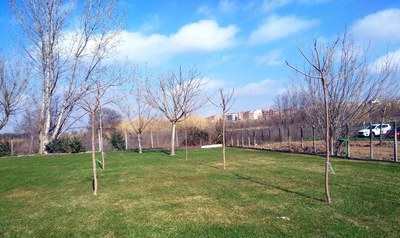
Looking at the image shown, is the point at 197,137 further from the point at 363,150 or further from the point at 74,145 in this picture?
the point at 363,150

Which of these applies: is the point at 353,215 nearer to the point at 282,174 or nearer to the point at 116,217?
the point at 116,217

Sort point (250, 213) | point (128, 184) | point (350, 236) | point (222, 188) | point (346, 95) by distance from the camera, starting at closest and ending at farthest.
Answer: point (350, 236) < point (250, 213) < point (222, 188) < point (128, 184) < point (346, 95)

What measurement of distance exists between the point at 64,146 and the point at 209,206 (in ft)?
70.8

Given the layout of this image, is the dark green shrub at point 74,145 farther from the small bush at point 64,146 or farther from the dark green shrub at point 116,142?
the dark green shrub at point 116,142

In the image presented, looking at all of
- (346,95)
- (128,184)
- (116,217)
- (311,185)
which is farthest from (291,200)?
(346,95)

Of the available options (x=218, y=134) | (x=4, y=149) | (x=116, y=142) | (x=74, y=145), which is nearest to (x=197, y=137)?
(x=218, y=134)

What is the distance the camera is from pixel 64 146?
24969mm

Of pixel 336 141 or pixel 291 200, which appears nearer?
pixel 291 200

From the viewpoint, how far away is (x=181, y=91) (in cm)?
1948

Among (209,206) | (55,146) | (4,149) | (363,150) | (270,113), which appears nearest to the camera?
(209,206)

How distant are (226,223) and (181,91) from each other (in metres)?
15.0

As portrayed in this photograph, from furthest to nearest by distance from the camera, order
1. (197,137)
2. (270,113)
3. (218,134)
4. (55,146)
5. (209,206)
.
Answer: (270,113), (197,137), (218,134), (55,146), (209,206)

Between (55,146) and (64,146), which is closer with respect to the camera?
(55,146)

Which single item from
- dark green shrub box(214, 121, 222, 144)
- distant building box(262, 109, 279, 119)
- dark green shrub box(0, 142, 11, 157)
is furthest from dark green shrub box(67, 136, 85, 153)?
distant building box(262, 109, 279, 119)
